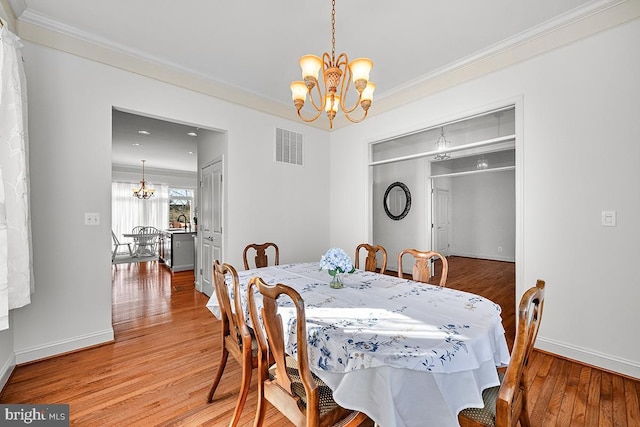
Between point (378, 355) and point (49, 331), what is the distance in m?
2.95

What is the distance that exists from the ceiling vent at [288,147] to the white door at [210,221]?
0.86 meters

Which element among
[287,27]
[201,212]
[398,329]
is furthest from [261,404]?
[201,212]

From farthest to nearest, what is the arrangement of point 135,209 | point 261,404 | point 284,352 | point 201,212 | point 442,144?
point 135,209 < point 201,212 < point 442,144 < point 261,404 < point 284,352

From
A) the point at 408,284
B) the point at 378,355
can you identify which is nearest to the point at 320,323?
the point at 378,355

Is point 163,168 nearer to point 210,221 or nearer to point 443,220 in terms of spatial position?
point 210,221

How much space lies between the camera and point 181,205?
9.70m

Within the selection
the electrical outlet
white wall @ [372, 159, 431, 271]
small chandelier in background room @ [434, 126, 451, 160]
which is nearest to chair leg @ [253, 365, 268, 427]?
the electrical outlet

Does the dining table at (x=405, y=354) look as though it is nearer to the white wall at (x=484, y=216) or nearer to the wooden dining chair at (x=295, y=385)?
the wooden dining chair at (x=295, y=385)

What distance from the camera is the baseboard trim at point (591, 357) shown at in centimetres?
210

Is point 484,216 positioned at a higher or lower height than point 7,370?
higher

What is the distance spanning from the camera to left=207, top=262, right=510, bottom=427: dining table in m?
1.04

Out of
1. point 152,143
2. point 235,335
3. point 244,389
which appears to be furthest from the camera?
point 152,143

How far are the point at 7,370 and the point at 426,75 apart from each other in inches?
185

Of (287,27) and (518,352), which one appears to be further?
(287,27)
